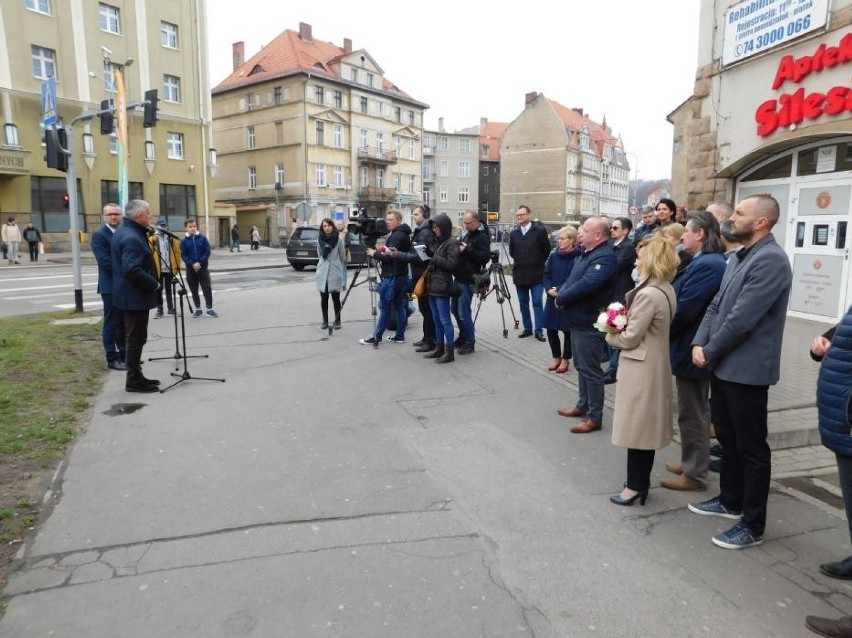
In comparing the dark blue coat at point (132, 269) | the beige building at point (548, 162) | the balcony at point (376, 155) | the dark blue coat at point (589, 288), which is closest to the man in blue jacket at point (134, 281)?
the dark blue coat at point (132, 269)

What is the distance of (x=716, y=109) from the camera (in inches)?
436

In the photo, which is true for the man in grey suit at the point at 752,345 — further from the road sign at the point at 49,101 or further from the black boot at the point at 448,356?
the road sign at the point at 49,101

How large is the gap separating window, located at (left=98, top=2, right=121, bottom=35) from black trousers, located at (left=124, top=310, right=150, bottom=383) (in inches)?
1397

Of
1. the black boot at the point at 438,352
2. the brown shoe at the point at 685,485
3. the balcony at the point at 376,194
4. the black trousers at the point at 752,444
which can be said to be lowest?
the brown shoe at the point at 685,485

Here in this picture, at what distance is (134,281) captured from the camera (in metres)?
6.47

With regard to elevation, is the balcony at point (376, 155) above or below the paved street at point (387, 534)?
above

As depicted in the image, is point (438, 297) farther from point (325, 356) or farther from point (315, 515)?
point (315, 515)

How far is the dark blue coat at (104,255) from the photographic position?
7727mm

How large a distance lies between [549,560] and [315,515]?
147 centimetres

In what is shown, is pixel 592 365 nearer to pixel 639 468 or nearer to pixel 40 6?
pixel 639 468

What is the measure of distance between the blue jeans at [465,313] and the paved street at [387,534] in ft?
7.47

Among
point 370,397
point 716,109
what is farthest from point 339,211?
point 370,397

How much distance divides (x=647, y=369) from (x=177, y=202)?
40702 millimetres

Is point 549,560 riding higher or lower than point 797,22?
lower
